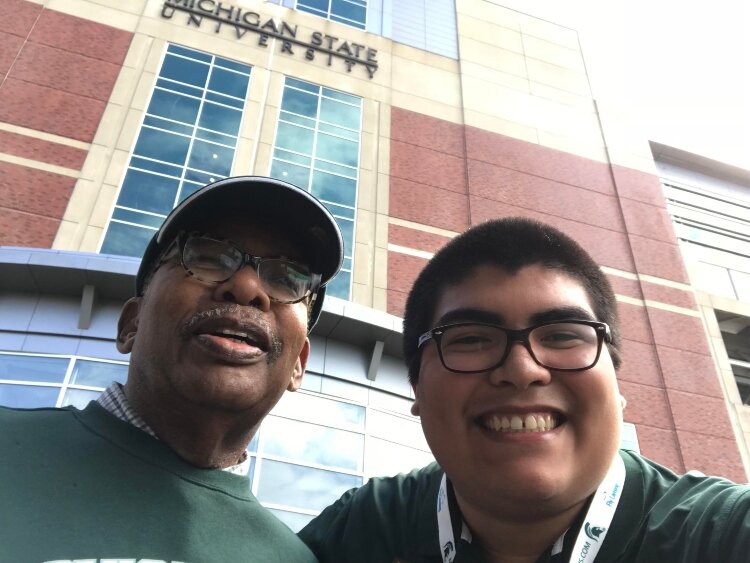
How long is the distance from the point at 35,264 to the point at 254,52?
928 cm

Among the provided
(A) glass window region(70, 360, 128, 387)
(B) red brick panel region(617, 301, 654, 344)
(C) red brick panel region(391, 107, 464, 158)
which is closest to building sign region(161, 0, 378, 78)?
(C) red brick panel region(391, 107, 464, 158)

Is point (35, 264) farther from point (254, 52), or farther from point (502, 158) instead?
point (502, 158)

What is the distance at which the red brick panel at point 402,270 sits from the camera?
12.4 metres

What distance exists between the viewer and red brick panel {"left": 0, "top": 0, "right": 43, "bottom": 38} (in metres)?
13.0

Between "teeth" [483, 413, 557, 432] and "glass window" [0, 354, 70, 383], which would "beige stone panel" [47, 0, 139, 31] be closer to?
"glass window" [0, 354, 70, 383]

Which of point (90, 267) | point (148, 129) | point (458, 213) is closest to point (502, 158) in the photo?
point (458, 213)

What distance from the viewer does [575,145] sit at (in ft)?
57.4

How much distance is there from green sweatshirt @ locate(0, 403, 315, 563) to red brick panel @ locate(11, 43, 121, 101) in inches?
514

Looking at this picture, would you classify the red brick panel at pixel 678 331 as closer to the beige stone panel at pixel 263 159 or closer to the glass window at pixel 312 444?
the glass window at pixel 312 444

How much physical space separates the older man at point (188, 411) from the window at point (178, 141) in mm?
9308

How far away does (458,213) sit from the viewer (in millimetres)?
14344

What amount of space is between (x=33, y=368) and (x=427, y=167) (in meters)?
10.6

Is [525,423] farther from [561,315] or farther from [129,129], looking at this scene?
[129,129]

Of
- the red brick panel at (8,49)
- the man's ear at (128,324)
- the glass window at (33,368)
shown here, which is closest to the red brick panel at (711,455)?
the glass window at (33,368)
